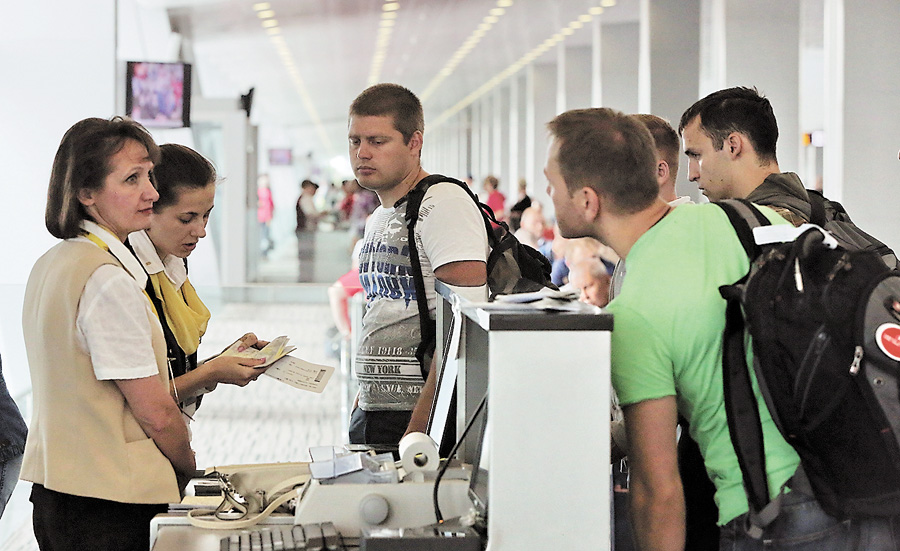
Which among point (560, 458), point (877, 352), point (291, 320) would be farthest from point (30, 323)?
point (291, 320)

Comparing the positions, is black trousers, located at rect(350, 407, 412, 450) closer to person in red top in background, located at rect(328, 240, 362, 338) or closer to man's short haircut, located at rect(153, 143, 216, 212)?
man's short haircut, located at rect(153, 143, 216, 212)

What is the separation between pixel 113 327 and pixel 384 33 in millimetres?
14806

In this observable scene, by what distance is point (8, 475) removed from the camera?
258cm

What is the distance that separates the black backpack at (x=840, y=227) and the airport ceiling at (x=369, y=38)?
36.2 feet

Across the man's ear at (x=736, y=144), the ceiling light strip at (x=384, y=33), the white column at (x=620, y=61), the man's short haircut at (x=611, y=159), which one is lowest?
the man's short haircut at (x=611, y=159)

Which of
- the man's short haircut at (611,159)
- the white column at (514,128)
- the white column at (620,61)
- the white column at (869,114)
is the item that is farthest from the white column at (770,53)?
the white column at (514,128)

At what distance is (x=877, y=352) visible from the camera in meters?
1.54

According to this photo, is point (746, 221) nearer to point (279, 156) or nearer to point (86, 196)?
point (86, 196)

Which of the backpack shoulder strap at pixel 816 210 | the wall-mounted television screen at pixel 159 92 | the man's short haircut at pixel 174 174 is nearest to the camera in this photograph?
the man's short haircut at pixel 174 174

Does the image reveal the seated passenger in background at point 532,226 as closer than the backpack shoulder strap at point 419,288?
No

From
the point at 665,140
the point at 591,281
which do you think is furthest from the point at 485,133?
the point at 665,140

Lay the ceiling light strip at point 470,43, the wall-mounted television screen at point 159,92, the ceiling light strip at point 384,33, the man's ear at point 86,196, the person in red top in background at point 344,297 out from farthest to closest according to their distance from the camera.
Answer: the ceiling light strip at point 470,43
the ceiling light strip at point 384,33
the person in red top in background at point 344,297
the wall-mounted television screen at point 159,92
the man's ear at point 86,196

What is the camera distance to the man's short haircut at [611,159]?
1670 millimetres

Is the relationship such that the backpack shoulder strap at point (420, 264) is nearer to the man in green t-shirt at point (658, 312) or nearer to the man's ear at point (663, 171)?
the man's ear at point (663, 171)
